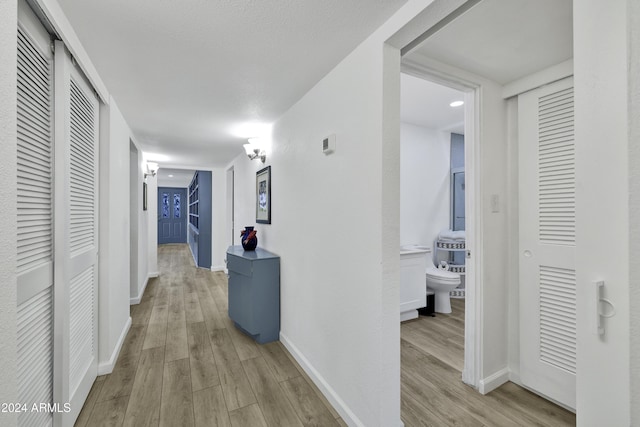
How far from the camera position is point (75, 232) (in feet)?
5.66

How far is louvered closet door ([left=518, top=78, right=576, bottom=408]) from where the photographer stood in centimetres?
182

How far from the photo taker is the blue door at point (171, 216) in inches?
450

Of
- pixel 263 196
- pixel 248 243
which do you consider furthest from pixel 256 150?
pixel 248 243

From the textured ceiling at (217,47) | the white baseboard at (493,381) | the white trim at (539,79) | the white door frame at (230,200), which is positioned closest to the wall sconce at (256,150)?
the textured ceiling at (217,47)

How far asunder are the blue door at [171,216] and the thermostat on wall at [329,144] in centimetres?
1135

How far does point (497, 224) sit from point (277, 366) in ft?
6.71

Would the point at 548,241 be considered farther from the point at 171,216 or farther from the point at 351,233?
the point at 171,216

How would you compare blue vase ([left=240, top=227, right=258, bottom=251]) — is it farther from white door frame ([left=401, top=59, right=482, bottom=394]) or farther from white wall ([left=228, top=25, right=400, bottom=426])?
white door frame ([left=401, top=59, right=482, bottom=394])

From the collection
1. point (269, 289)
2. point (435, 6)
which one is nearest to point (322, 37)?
point (435, 6)

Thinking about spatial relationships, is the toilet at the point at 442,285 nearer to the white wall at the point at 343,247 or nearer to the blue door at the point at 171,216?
the white wall at the point at 343,247

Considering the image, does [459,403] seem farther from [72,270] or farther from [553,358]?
[72,270]

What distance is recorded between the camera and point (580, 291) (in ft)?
3.16

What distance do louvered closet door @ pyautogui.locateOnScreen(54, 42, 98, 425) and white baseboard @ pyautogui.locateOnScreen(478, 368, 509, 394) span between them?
253 cm

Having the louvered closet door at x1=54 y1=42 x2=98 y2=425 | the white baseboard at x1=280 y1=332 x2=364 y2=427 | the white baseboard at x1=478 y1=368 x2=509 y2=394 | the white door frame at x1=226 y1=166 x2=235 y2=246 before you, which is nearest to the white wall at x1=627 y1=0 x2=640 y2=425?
the white baseboard at x1=280 y1=332 x2=364 y2=427
